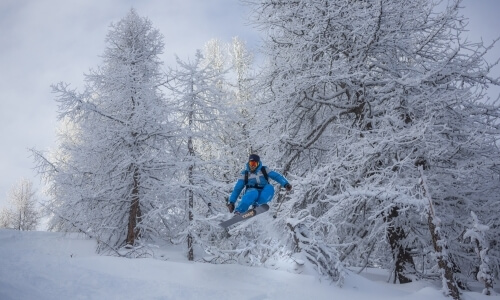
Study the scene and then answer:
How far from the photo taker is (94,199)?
10516 millimetres

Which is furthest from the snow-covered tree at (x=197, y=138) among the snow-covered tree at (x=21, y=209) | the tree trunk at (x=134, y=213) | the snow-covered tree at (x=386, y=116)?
the snow-covered tree at (x=21, y=209)

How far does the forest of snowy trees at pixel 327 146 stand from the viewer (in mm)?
→ 6176

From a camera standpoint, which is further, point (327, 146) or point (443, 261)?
point (327, 146)

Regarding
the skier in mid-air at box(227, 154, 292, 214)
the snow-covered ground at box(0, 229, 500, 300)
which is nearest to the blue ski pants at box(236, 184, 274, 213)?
the skier in mid-air at box(227, 154, 292, 214)

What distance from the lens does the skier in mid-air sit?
18.9 ft

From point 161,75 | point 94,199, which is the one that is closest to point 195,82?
point 161,75

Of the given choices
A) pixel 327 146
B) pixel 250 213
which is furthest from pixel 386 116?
pixel 250 213

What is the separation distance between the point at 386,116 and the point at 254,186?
3094 mm

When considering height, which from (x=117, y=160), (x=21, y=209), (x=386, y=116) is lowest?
(x=21, y=209)

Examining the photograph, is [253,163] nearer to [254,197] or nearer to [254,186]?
[254,186]

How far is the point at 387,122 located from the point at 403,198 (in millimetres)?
2353

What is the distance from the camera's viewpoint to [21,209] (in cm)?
3133

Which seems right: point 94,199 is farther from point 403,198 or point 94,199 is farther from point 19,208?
point 19,208

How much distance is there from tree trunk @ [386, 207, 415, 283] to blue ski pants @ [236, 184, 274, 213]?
3.22 meters
